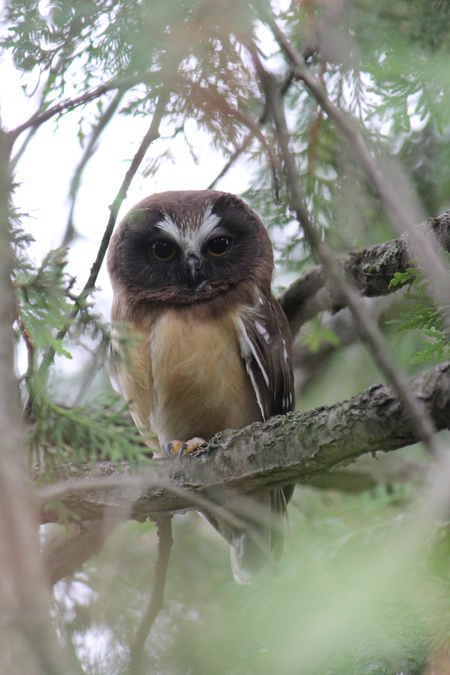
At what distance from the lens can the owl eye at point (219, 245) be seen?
3917mm

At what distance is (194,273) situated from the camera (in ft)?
12.0

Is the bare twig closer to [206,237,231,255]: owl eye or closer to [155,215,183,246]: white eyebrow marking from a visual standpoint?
[155,215,183,246]: white eyebrow marking

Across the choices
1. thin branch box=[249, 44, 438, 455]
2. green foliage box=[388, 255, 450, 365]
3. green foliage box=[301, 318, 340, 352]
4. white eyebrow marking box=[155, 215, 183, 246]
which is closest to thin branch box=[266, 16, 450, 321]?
green foliage box=[388, 255, 450, 365]

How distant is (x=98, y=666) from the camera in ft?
10.1

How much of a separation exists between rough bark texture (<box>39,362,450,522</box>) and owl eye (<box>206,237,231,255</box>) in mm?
1461

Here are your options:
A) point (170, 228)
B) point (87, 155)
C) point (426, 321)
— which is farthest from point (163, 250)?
point (426, 321)

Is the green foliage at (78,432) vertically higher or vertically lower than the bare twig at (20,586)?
higher

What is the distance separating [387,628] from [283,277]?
3266mm

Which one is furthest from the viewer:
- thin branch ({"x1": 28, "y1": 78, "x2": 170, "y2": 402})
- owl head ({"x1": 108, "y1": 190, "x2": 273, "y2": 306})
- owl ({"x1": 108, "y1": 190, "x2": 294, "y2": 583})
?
owl head ({"x1": 108, "y1": 190, "x2": 273, "y2": 306})

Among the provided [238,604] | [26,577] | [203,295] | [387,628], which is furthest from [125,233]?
[26,577]

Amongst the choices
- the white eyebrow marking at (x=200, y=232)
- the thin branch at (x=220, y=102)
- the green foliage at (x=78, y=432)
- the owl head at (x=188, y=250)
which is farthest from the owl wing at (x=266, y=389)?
the green foliage at (x=78, y=432)

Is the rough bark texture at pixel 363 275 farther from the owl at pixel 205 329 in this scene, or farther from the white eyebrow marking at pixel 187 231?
the white eyebrow marking at pixel 187 231

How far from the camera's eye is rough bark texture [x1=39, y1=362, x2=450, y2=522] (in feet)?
6.14

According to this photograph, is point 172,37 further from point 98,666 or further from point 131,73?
point 98,666
